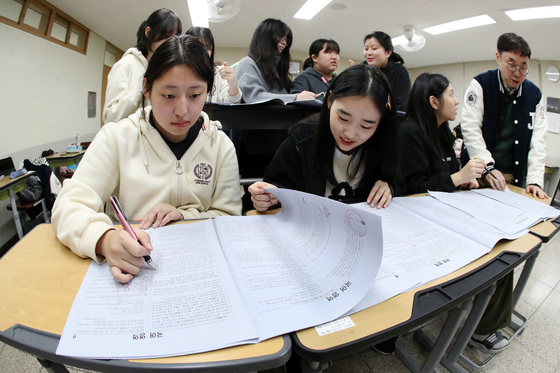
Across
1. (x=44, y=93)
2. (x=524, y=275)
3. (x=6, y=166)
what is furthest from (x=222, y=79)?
(x=44, y=93)

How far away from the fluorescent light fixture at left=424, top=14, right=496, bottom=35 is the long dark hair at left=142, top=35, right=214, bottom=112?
5.40 m

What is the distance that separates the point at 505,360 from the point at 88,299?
1901 mm

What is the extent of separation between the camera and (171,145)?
3.33 ft

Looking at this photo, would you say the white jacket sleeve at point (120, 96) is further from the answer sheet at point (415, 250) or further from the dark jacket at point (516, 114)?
the dark jacket at point (516, 114)

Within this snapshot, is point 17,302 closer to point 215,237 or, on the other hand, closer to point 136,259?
point 136,259

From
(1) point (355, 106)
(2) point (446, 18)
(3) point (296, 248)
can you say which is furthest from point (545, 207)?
(2) point (446, 18)

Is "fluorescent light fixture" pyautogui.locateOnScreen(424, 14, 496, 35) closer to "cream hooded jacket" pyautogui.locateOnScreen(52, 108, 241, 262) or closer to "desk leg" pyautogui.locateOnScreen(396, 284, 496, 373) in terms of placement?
"desk leg" pyautogui.locateOnScreen(396, 284, 496, 373)

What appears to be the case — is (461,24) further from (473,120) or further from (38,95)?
(38,95)

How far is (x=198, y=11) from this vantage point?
4.41 meters

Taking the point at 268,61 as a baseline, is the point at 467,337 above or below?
below

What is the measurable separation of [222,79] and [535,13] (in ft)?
16.2

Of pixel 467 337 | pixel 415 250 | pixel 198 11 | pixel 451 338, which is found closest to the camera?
pixel 415 250

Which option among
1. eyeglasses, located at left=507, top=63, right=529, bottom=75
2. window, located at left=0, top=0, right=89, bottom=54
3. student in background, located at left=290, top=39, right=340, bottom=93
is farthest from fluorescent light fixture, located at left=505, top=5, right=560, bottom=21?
window, located at left=0, top=0, right=89, bottom=54

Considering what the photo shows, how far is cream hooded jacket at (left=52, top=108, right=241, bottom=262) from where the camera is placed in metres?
0.76
